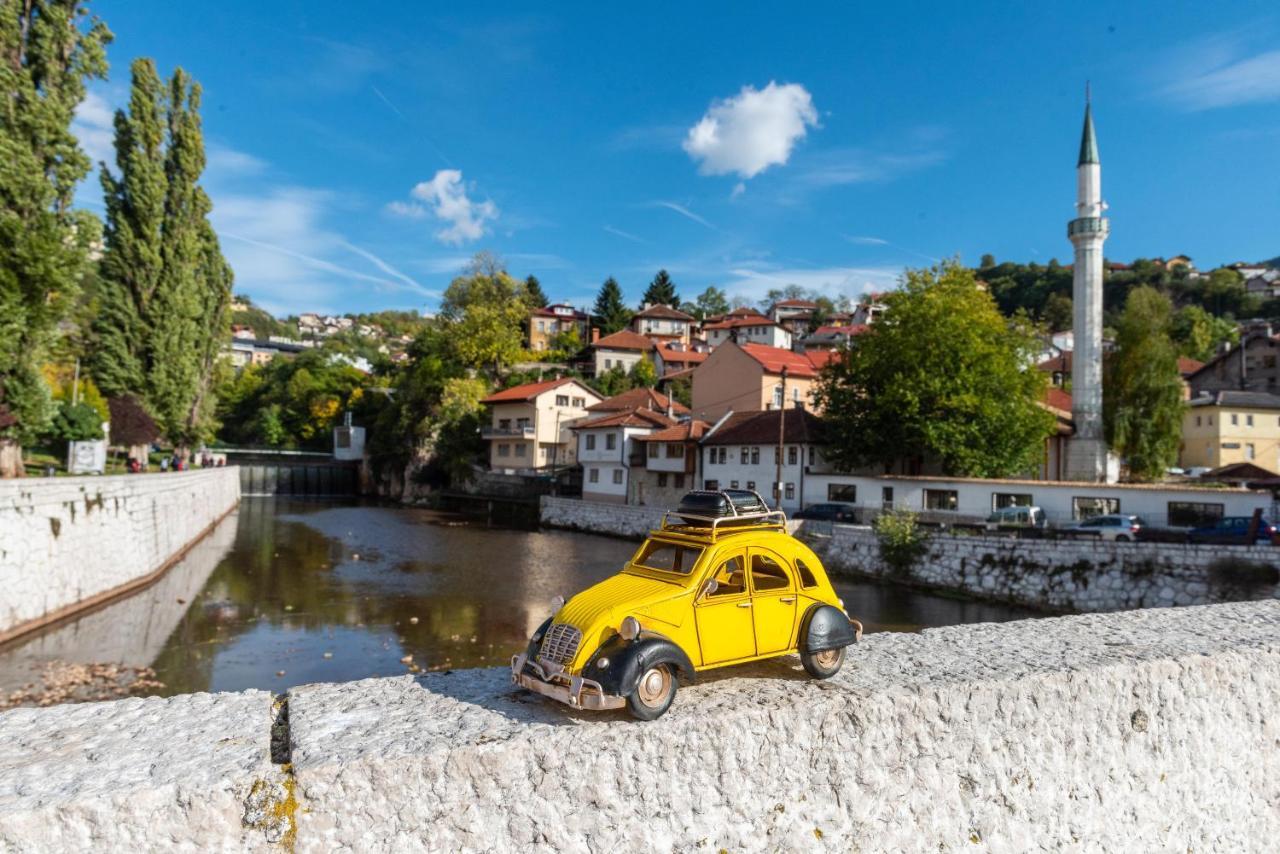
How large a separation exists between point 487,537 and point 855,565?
2042 cm

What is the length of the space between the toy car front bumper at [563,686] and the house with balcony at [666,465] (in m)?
39.1

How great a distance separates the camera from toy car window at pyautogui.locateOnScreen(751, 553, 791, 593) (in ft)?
14.4

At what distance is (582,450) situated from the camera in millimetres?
50625

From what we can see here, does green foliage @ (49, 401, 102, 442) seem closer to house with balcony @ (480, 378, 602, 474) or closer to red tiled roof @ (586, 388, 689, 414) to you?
house with balcony @ (480, 378, 602, 474)

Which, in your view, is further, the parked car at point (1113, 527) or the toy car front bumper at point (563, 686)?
the parked car at point (1113, 527)

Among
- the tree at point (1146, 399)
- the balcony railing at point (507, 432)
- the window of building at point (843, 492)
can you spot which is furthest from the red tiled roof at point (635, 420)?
the tree at point (1146, 399)

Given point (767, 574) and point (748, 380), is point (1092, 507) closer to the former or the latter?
point (748, 380)

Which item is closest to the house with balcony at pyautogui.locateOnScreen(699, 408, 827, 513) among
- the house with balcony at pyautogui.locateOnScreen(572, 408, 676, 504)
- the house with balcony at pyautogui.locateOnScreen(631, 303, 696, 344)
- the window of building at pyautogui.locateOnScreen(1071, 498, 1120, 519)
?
the house with balcony at pyautogui.locateOnScreen(572, 408, 676, 504)

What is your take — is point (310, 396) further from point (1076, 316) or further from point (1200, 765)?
point (1200, 765)

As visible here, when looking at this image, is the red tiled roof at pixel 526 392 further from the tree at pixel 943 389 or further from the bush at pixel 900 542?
the bush at pixel 900 542

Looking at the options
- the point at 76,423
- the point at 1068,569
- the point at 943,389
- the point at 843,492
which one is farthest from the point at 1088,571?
the point at 76,423

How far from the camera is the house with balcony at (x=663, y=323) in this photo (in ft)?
309

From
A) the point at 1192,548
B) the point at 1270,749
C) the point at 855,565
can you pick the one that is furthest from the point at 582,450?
the point at 1270,749

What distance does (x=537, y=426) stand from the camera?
5638 centimetres
